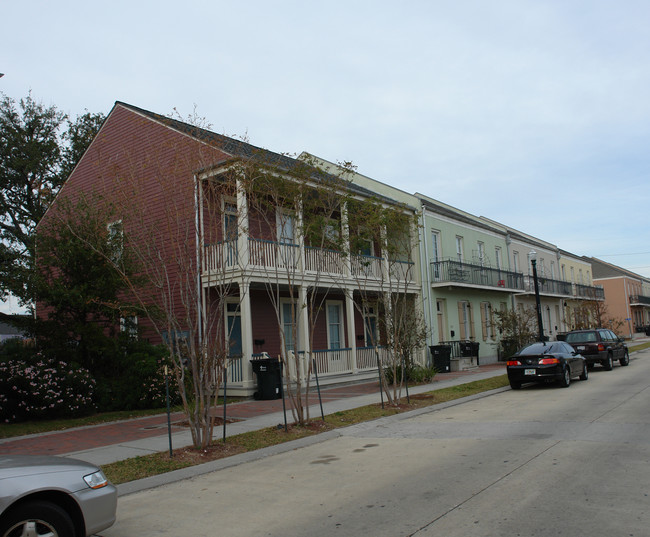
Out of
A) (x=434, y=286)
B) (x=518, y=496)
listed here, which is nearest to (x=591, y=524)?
(x=518, y=496)

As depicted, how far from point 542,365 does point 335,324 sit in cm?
892

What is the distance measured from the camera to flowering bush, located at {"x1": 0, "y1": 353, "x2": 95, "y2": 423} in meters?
13.4

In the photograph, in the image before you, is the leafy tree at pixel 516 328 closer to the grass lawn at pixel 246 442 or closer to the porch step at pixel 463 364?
the porch step at pixel 463 364

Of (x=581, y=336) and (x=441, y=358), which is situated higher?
(x=581, y=336)

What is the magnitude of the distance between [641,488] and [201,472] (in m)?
5.48

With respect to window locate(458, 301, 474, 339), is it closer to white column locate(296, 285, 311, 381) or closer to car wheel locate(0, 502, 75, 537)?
white column locate(296, 285, 311, 381)

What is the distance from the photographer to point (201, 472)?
26.3 feet

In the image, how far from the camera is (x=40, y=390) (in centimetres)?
1355

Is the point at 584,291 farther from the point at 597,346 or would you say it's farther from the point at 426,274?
the point at 597,346

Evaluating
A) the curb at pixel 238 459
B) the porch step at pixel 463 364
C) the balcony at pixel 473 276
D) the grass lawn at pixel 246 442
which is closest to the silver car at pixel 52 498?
the curb at pixel 238 459

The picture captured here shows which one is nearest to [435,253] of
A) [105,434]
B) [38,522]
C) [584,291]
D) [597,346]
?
[597,346]

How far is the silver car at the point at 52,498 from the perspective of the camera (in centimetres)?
418

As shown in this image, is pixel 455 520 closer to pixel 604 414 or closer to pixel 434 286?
pixel 604 414

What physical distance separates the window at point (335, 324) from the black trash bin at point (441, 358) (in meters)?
4.21
